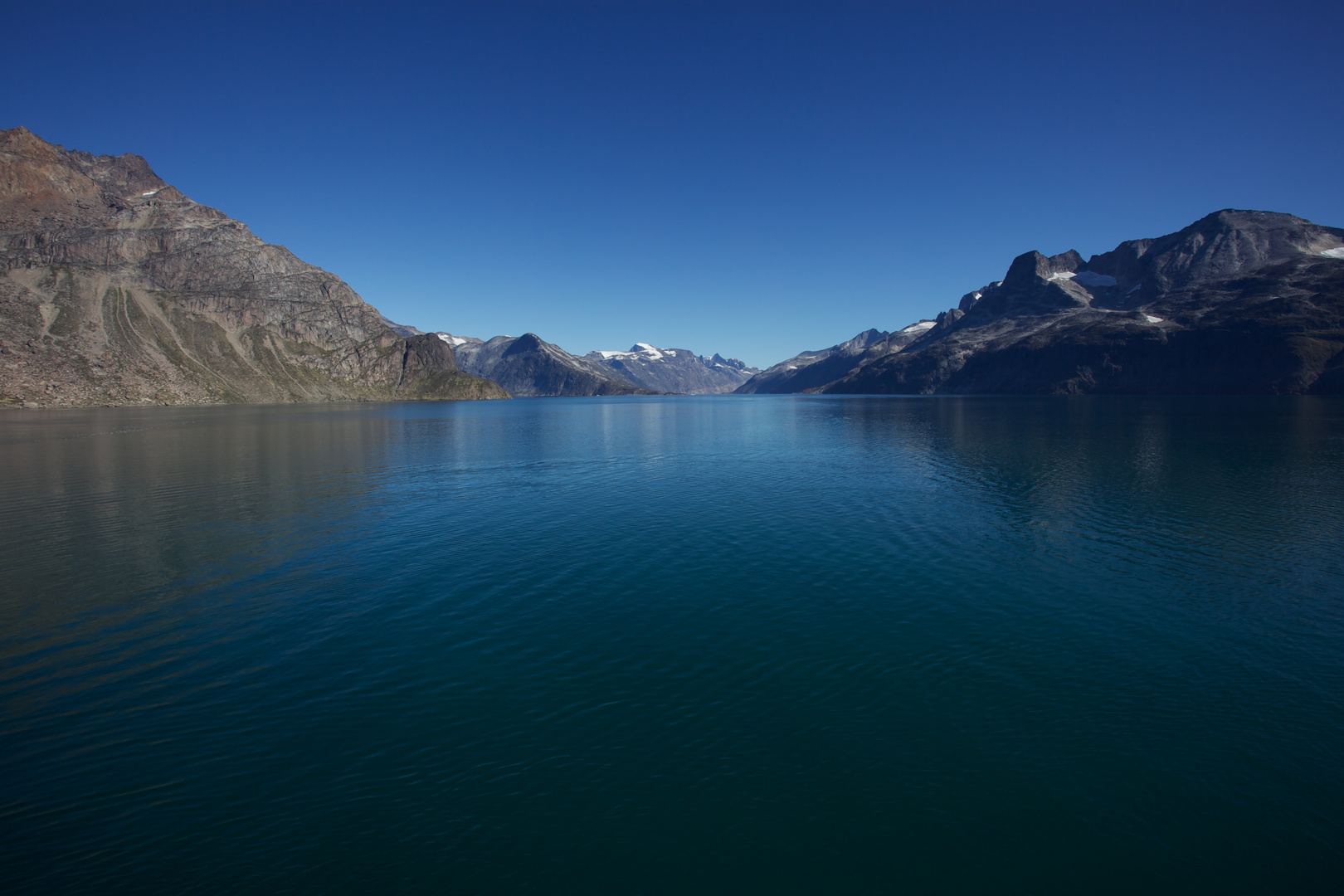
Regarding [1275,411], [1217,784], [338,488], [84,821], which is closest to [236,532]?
[338,488]

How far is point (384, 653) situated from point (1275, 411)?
20611 centimetres

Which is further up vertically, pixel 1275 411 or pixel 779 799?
pixel 1275 411

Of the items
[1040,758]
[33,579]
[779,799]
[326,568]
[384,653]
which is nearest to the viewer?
[779,799]

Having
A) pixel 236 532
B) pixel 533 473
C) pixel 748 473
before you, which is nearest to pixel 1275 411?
pixel 748 473

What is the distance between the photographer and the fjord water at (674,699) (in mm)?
14086

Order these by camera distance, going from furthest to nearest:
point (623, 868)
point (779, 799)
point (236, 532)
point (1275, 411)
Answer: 1. point (1275, 411)
2. point (236, 532)
3. point (779, 799)
4. point (623, 868)

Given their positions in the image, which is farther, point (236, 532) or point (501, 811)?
point (236, 532)

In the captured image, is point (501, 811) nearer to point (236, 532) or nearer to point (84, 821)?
point (84, 821)

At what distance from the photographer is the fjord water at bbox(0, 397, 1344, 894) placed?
46.2 feet

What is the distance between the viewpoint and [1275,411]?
149125 millimetres

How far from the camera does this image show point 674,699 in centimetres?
2077

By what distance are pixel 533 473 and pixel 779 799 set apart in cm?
Answer: 6052

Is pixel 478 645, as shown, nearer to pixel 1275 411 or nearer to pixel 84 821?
pixel 84 821

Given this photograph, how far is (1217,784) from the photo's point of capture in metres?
16.3
